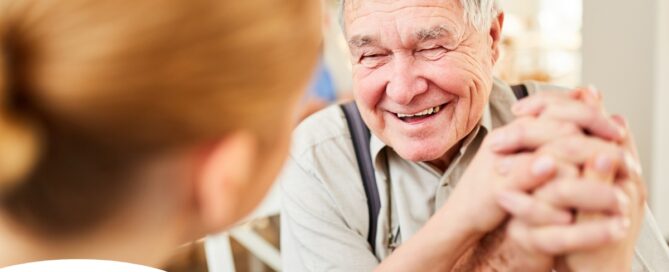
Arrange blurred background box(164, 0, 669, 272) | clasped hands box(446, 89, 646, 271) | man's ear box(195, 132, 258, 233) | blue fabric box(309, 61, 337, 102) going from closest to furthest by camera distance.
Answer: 1. man's ear box(195, 132, 258, 233)
2. clasped hands box(446, 89, 646, 271)
3. blue fabric box(309, 61, 337, 102)
4. blurred background box(164, 0, 669, 272)

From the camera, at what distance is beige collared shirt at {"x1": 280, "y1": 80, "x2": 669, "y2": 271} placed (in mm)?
856

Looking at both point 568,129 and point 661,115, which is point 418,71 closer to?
point 568,129

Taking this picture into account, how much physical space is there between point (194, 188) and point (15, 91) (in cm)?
15

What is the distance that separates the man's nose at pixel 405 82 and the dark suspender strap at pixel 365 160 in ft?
0.36

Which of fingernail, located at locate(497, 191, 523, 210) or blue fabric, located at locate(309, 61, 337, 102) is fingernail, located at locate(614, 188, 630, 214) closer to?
fingernail, located at locate(497, 191, 523, 210)

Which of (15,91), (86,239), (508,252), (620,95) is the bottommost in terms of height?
(620,95)

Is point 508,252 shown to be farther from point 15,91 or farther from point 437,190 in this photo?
point 15,91

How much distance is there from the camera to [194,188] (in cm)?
50

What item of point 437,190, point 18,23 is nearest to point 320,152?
point 437,190

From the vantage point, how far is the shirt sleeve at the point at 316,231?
0.85 meters

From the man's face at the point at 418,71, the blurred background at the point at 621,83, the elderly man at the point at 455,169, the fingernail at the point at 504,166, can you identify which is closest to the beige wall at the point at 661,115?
the blurred background at the point at 621,83

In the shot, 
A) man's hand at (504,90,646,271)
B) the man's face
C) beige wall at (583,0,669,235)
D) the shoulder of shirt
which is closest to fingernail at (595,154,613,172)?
man's hand at (504,90,646,271)

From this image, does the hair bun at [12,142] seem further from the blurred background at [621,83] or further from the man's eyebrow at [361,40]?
the blurred background at [621,83]

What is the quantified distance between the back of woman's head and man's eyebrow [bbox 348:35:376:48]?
318 millimetres
